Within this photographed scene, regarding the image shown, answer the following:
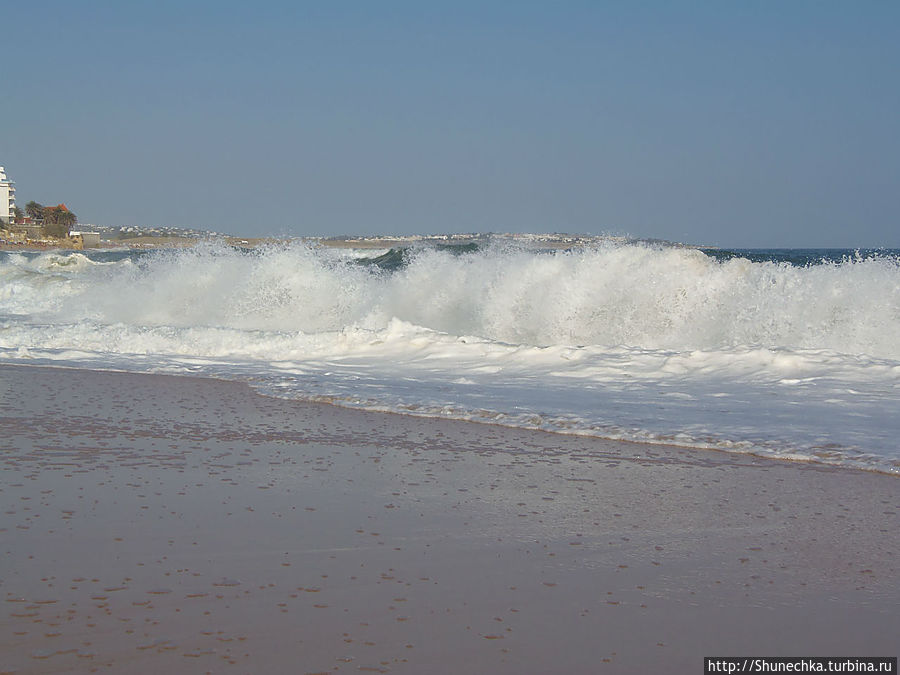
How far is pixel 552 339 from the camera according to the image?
40.2 ft

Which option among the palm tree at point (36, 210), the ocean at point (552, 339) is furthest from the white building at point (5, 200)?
the ocean at point (552, 339)

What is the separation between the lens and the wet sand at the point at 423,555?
2.60 m

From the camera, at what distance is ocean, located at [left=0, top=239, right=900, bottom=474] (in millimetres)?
6477

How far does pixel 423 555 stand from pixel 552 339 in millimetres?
8977

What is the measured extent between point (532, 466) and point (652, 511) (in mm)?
1023

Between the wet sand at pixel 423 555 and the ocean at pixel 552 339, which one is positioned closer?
the wet sand at pixel 423 555

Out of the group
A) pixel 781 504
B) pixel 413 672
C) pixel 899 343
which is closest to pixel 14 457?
pixel 413 672

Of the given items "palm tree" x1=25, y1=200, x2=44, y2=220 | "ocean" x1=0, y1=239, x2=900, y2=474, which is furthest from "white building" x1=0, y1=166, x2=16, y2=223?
"ocean" x1=0, y1=239, x2=900, y2=474

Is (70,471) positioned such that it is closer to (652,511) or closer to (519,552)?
(519,552)

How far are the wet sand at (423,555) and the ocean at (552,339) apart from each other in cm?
109

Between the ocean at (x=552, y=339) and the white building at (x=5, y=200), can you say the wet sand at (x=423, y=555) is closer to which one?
Answer: the ocean at (x=552, y=339)

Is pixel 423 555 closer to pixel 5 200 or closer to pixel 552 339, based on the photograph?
pixel 552 339

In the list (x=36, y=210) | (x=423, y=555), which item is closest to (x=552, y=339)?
(x=423, y=555)

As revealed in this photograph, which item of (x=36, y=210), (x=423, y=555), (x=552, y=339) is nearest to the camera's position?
(x=423, y=555)
